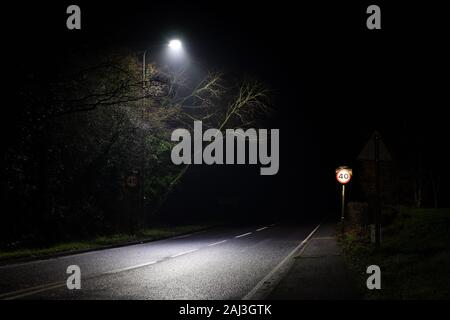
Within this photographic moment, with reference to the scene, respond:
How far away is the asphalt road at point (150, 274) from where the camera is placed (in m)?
8.74

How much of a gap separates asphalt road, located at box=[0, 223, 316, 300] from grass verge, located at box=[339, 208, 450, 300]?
245cm

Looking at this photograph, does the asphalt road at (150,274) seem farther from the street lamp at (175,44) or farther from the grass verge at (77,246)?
the street lamp at (175,44)

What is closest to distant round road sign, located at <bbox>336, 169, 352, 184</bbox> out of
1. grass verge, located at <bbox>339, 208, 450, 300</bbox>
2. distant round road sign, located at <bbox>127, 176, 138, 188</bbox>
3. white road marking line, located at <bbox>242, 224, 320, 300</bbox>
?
grass verge, located at <bbox>339, 208, 450, 300</bbox>

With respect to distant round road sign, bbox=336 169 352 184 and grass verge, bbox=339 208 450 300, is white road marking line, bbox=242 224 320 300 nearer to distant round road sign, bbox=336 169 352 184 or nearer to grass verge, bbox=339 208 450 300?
grass verge, bbox=339 208 450 300

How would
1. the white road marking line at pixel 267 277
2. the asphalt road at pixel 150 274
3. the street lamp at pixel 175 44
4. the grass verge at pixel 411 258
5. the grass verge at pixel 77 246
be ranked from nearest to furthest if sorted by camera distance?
the grass verge at pixel 411 258 < the white road marking line at pixel 267 277 < the asphalt road at pixel 150 274 < the grass verge at pixel 77 246 < the street lamp at pixel 175 44

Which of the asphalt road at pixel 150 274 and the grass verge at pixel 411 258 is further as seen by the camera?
the asphalt road at pixel 150 274

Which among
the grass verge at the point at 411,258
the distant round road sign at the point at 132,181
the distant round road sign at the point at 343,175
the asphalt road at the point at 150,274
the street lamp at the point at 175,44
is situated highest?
the street lamp at the point at 175,44

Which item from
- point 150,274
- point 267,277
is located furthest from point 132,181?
point 267,277

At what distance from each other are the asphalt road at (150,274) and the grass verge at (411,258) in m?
2.45

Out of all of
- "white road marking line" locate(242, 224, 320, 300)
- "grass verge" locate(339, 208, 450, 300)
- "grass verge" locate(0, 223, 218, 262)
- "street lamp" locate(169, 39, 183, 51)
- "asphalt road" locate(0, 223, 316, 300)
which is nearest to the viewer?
"grass verge" locate(339, 208, 450, 300)

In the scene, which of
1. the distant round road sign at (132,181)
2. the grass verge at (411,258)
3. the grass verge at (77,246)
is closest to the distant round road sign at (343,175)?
the grass verge at (411,258)

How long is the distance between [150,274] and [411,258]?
21.0ft

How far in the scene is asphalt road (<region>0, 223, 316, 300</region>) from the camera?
8.74m
